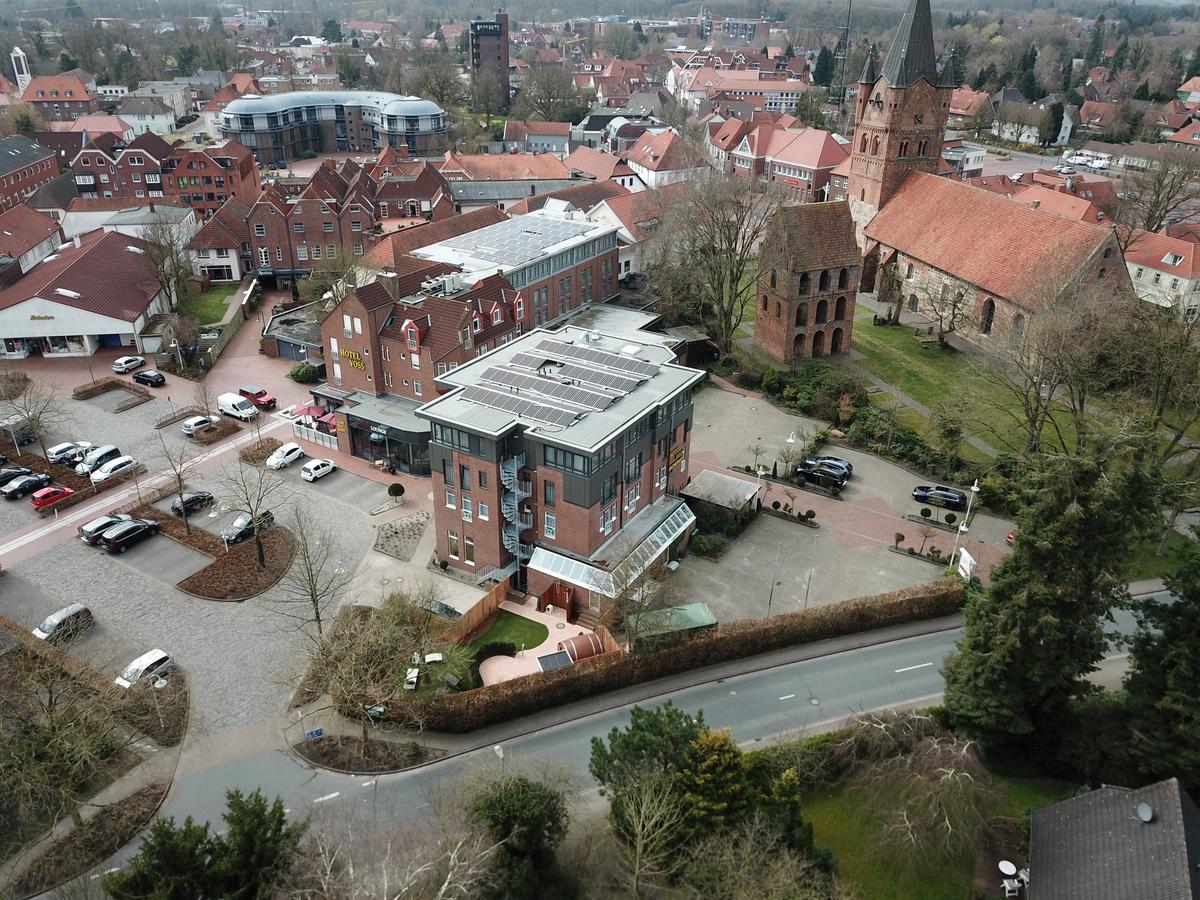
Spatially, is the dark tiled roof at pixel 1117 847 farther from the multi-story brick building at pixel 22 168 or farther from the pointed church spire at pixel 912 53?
the multi-story brick building at pixel 22 168

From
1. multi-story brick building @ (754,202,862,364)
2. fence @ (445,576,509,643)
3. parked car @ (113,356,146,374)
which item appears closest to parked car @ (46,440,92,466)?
parked car @ (113,356,146,374)

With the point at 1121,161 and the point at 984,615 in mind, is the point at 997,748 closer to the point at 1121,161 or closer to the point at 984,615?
the point at 984,615

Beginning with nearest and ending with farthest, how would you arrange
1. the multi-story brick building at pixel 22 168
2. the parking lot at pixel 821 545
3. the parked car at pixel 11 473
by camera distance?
the parking lot at pixel 821 545
the parked car at pixel 11 473
the multi-story brick building at pixel 22 168

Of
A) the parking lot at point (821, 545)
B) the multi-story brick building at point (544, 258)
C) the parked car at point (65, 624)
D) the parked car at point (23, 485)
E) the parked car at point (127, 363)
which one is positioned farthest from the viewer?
the parked car at point (127, 363)

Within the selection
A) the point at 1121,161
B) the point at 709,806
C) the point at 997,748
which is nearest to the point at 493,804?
the point at 709,806

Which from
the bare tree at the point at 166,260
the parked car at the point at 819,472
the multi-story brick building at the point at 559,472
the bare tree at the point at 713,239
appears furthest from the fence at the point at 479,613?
the bare tree at the point at 166,260

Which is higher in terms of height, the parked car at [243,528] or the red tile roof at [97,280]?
the red tile roof at [97,280]

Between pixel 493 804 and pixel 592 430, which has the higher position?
pixel 592 430

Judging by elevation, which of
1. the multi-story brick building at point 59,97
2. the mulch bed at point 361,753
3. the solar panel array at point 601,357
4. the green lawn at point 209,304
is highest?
the multi-story brick building at point 59,97
